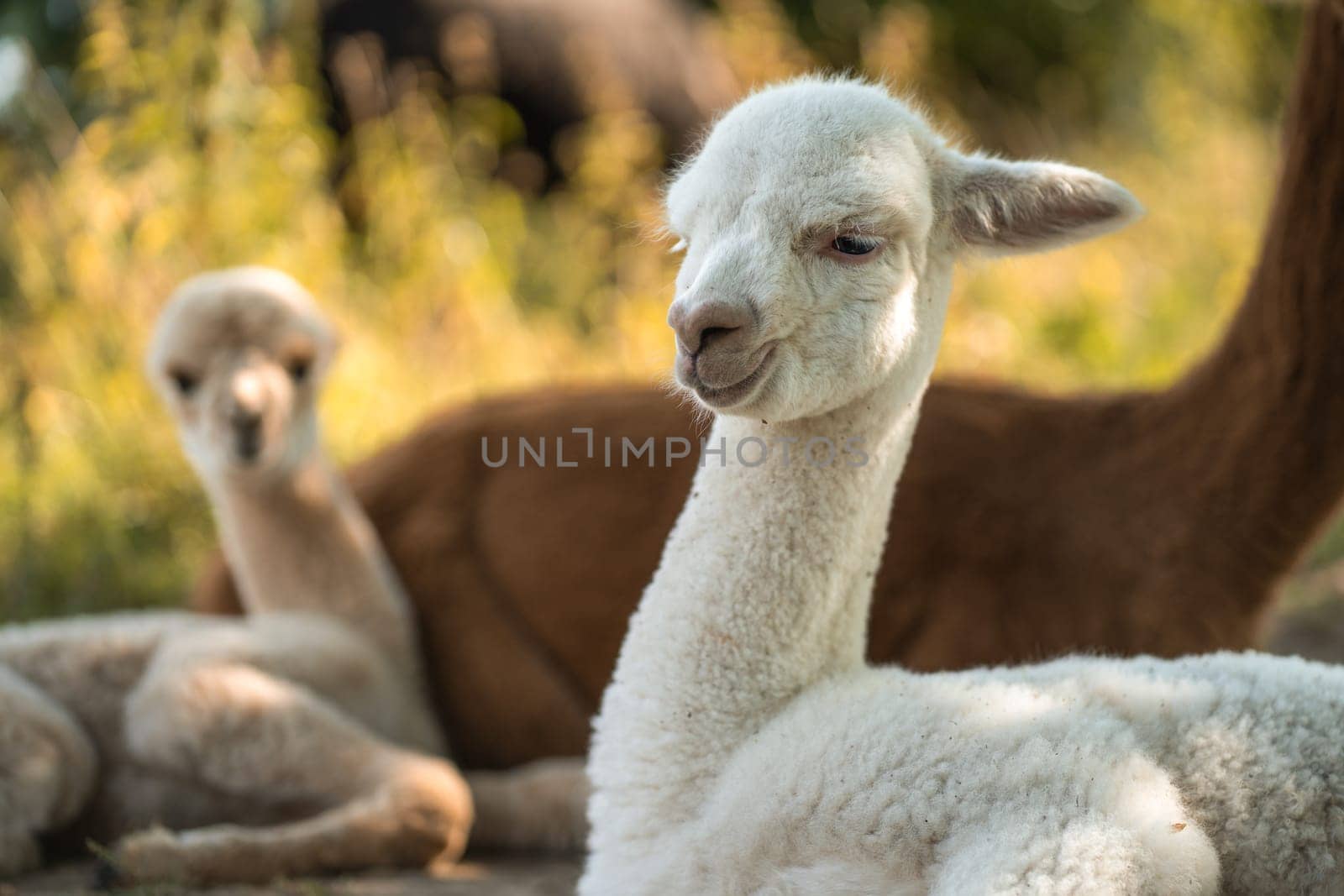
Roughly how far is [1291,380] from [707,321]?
198 cm

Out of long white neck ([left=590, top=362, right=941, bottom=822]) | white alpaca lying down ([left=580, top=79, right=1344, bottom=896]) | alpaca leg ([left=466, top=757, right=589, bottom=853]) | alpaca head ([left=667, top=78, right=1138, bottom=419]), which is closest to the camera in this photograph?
white alpaca lying down ([left=580, top=79, right=1344, bottom=896])

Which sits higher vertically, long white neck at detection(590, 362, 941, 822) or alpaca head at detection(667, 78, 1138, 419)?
alpaca head at detection(667, 78, 1138, 419)

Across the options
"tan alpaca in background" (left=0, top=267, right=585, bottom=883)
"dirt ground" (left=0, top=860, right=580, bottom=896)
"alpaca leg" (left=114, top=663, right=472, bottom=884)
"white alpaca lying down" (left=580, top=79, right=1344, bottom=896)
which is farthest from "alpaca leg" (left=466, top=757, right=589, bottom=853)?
"white alpaca lying down" (left=580, top=79, right=1344, bottom=896)

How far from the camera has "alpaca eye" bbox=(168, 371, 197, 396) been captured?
3.93 metres

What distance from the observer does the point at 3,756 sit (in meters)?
3.29

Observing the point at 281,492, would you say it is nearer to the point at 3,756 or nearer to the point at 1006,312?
the point at 3,756

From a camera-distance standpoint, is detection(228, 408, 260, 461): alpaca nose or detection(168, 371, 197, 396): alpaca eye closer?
detection(228, 408, 260, 461): alpaca nose

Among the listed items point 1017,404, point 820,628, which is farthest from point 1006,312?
point 820,628

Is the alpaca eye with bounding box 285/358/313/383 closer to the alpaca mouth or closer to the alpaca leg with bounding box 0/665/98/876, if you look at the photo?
the alpaca leg with bounding box 0/665/98/876

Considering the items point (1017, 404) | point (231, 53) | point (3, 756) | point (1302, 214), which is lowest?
point (3, 756)

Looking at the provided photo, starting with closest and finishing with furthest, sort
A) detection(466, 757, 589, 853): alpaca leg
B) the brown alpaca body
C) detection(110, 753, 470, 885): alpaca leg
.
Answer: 1. detection(110, 753, 470, 885): alpaca leg
2. the brown alpaca body
3. detection(466, 757, 589, 853): alpaca leg

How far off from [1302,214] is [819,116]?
5.88ft

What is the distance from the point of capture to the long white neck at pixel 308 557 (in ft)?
13.2

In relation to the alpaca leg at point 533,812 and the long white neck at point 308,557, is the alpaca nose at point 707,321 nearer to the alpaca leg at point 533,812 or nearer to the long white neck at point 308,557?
the alpaca leg at point 533,812
